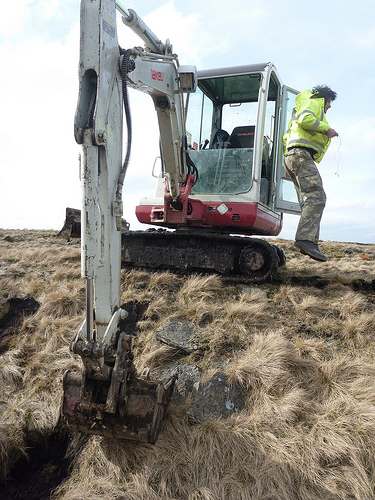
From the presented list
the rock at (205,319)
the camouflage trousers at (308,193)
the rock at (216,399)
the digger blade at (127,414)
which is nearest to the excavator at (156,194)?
the digger blade at (127,414)

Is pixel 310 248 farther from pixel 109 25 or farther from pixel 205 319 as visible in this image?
pixel 109 25

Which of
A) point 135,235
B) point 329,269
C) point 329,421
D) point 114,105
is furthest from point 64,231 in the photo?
point 329,421

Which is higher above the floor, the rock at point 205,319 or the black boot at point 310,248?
the black boot at point 310,248

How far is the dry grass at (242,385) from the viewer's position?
9.34 feet

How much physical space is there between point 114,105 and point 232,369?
2.57 metres

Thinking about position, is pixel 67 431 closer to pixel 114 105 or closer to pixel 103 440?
→ pixel 103 440

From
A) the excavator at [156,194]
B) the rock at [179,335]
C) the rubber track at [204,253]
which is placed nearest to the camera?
the excavator at [156,194]

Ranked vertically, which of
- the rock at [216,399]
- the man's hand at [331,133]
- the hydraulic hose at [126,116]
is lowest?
the rock at [216,399]

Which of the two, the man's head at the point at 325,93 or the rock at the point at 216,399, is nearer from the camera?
the rock at the point at 216,399

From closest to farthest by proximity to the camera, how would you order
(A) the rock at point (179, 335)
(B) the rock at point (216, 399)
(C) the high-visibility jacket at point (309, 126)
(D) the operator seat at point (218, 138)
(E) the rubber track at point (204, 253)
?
1. (B) the rock at point (216, 399)
2. (A) the rock at point (179, 335)
3. (C) the high-visibility jacket at point (309, 126)
4. (E) the rubber track at point (204, 253)
5. (D) the operator seat at point (218, 138)

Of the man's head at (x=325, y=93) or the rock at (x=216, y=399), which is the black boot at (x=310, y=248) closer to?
the man's head at (x=325, y=93)

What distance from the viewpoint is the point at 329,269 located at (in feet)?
22.2

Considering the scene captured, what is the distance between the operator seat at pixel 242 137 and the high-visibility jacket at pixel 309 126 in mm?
814

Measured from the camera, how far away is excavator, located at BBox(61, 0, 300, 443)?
9.02 ft
